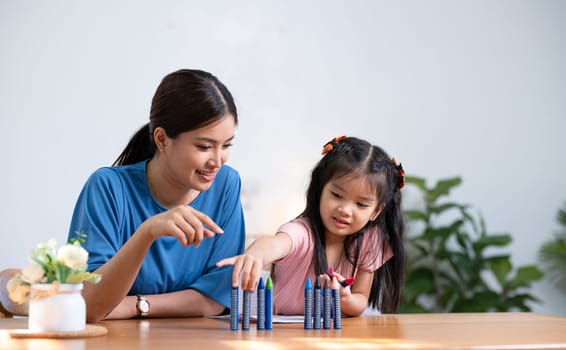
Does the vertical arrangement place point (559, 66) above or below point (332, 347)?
above

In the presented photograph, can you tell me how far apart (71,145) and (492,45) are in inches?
119

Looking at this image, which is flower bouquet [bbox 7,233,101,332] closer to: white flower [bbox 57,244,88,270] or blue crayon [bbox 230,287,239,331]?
white flower [bbox 57,244,88,270]

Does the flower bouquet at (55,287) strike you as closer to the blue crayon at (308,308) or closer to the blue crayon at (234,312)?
the blue crayon at (234,312)

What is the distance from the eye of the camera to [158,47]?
16.2 ft

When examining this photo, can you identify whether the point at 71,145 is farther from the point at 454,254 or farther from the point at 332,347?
the point at 332,347

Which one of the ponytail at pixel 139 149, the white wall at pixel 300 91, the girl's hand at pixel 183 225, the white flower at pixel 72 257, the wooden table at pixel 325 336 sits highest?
the white wall at pixel 300 91

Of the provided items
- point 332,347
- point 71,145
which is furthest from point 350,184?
point 71,145

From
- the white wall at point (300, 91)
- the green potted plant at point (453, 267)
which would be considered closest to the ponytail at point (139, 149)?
the white wall at point (300, 91)

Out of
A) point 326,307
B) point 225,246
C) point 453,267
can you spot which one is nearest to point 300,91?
point 453,267

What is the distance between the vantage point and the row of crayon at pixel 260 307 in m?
1.62

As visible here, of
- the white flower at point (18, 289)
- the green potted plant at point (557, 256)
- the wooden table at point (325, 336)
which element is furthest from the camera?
the green potted plant at point (557, 256)

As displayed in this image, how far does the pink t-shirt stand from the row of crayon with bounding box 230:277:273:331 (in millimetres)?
524

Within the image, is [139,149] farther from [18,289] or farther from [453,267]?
[453,267]

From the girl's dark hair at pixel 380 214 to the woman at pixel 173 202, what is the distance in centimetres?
30
